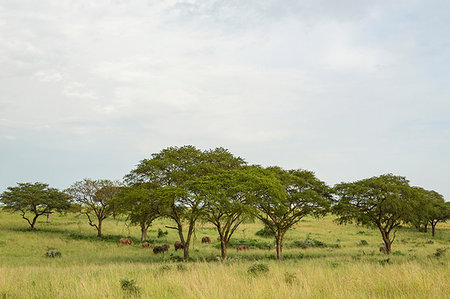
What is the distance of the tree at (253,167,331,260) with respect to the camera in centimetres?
2653

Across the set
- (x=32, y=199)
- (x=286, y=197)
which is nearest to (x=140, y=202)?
(x=286, y=197)

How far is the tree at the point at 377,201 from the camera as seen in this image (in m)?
31.6

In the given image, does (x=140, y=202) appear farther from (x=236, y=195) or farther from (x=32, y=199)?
(x=32, y=199)

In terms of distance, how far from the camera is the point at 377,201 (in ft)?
107

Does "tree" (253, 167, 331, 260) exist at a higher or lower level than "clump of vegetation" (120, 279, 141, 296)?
higher

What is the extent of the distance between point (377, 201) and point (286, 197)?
1074 cm

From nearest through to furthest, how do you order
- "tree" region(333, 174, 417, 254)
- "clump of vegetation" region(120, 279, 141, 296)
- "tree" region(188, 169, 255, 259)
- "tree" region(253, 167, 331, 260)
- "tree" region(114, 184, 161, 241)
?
"clump of vegetation" region(120, 279, 141, 296), "tree" region(188, 169, 255, 259), "tree" region(114, 184, 161, 241), "tree" region(253, 167, 331, 260), "tree" region(333, 174, 417, 254)

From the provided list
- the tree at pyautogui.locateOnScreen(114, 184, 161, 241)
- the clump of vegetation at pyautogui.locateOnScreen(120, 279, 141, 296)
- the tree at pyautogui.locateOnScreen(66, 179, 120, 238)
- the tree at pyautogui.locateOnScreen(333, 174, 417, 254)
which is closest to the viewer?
the clump of vegetation at pyautogui.locateOnScreen(120, 279, 141, 296)

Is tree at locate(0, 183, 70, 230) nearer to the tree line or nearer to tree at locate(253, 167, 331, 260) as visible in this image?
the tree line

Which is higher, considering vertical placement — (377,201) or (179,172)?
(179,172)

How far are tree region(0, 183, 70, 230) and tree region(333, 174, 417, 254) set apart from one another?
43891 millimetres

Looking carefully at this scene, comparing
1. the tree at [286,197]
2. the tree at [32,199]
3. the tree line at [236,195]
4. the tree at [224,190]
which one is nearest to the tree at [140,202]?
the tree line at [236,195]

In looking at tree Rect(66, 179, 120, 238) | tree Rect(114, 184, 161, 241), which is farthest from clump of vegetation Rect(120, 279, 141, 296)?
tree Rect(66, 179, 120, 238)

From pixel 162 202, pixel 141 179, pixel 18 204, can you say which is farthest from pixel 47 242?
pixel 162 202
